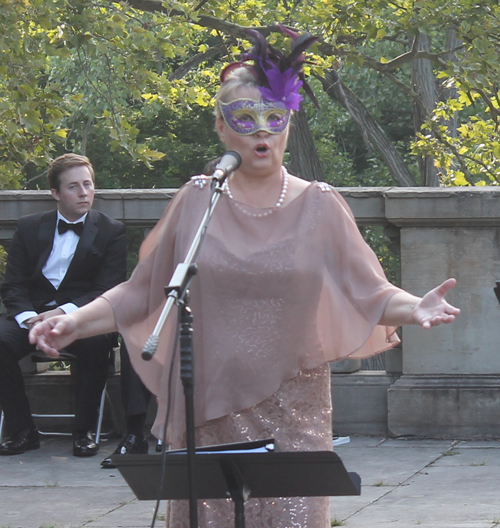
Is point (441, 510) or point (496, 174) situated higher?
point (496, 174)

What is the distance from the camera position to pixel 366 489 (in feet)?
17.6

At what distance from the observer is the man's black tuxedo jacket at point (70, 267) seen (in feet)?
21.7

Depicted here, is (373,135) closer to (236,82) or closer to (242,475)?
(236,82)

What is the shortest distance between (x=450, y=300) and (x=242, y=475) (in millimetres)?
4022

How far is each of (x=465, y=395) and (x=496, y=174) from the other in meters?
7.17

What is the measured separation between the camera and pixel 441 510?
4.85 m

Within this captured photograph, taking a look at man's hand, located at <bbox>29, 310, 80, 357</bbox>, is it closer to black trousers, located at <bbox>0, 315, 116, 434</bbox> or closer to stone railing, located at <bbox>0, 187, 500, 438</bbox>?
black trousers, located at <bbox>0, 315, 116, 434</bbox>

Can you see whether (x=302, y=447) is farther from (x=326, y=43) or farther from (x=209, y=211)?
(x=326, y=43)

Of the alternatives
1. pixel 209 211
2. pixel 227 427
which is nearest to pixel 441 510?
pixel 227 427

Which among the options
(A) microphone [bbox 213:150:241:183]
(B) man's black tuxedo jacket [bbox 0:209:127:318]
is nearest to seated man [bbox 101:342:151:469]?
(B) man's black tuxedo jacket [bbox 0:209:127:318]

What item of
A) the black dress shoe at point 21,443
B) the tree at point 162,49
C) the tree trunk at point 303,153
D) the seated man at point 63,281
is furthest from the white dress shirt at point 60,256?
the tree trunk at point 303,153

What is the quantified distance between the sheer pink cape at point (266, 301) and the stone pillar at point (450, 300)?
3.28 meters

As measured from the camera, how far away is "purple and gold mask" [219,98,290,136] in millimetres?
3371

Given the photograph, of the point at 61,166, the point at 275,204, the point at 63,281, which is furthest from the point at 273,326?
the point at 61,166
